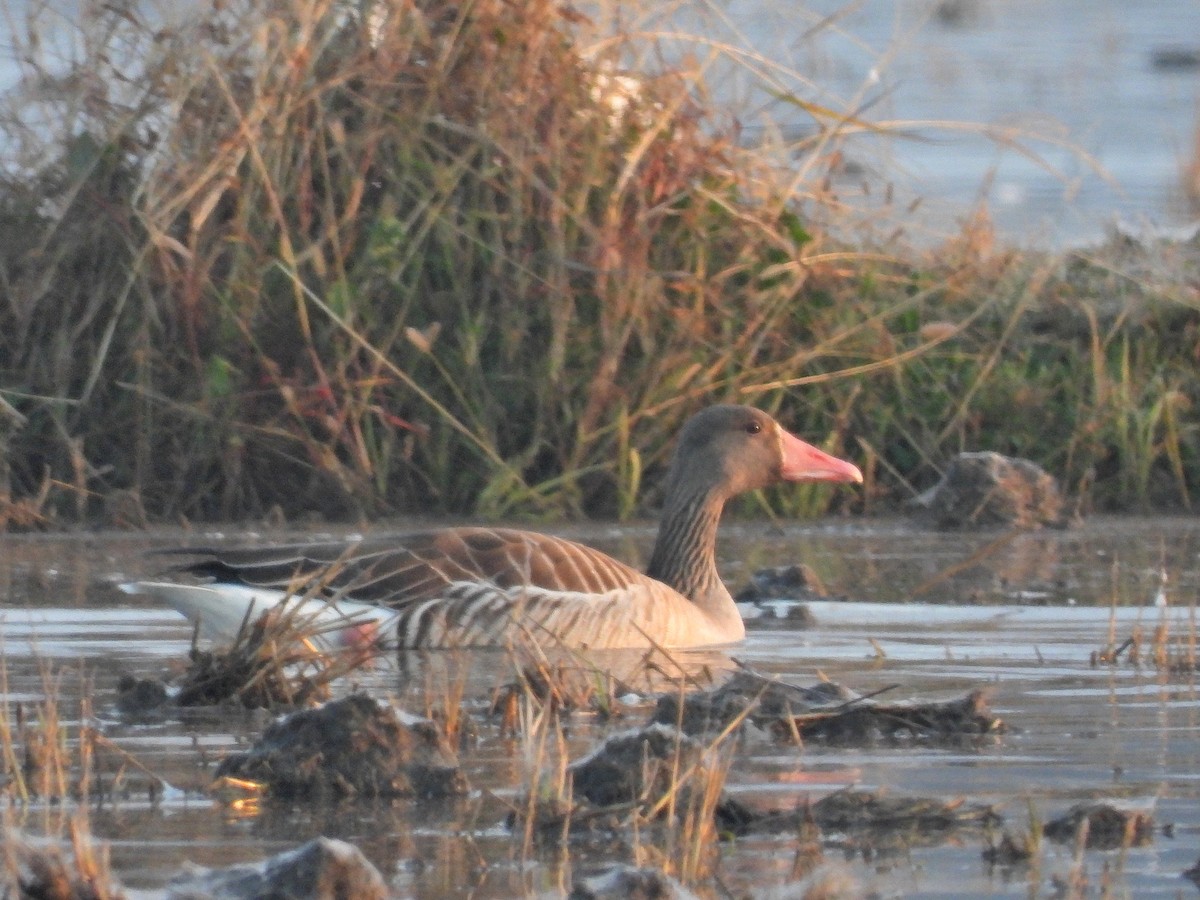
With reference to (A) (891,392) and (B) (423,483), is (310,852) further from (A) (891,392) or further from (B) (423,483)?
(A) (891,392)

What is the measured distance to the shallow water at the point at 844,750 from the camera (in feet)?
13.4

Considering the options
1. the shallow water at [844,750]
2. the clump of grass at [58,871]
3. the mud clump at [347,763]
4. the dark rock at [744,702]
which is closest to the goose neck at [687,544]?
the shallow water at [844,750]

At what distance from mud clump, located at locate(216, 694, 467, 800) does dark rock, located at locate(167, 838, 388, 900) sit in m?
0.89

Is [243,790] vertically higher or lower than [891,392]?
lower

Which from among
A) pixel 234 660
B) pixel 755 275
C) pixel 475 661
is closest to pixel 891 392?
pixel 755 275

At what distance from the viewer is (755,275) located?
1157cm

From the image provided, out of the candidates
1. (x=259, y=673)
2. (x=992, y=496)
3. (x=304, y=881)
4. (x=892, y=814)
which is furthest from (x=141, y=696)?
(x=992, y=496)

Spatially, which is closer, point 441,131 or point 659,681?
point 659,681

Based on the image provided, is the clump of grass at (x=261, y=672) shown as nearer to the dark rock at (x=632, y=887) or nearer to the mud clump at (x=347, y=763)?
the mud clump at (x=347, y=763)

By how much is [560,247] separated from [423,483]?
1215mm

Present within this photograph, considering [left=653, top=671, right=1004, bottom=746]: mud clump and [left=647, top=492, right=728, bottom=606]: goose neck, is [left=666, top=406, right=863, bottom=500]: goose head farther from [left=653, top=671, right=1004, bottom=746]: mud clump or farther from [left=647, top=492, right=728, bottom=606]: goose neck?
[left=653, top=671, right=1004, bottom=746]: mud clump

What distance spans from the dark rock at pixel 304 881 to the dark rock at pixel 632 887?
31 cm

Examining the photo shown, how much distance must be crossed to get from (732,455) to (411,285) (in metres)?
2.51

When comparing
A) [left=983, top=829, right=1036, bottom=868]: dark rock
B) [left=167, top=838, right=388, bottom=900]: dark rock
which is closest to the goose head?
[left=983, top=829, right=1036, bottom=868]: dark rock
